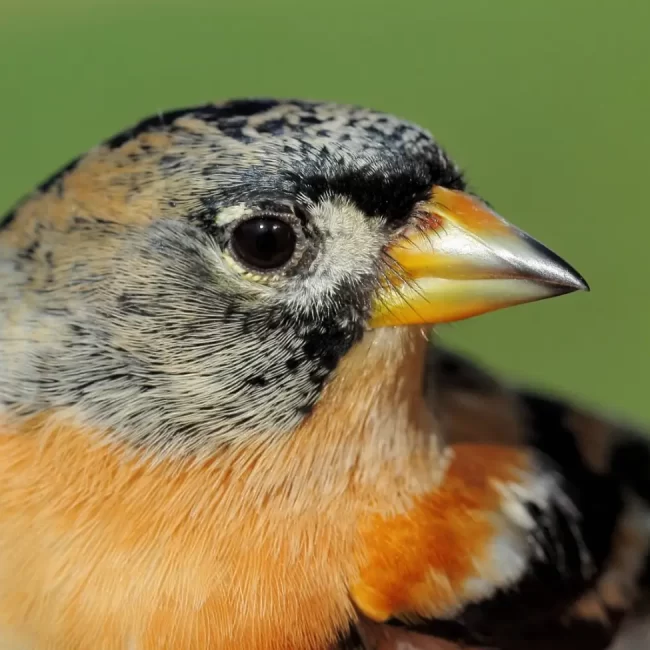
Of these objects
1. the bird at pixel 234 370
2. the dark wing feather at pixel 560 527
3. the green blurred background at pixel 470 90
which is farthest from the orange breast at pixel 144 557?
the green blurred background at pixel 470 90

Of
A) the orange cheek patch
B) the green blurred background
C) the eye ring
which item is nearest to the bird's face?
the eye ring

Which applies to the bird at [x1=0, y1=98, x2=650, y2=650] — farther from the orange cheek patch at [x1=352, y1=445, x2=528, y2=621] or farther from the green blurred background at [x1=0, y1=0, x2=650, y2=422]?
the green blurred background at [x1=0, y1=0, x2=650, y2=422]

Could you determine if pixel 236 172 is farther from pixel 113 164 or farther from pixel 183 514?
pixel 183 514

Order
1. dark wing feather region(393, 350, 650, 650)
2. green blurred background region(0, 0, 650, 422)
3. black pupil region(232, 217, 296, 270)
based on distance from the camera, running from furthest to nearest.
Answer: green blurred background region(0, 0, 650, 422) < dark wing feather region(393, 350, 650, 650) < black pupil region(232, 217, 296, 270)

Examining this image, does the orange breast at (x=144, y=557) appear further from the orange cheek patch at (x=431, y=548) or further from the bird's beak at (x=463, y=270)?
the bird's beak at (x=463, y=270)

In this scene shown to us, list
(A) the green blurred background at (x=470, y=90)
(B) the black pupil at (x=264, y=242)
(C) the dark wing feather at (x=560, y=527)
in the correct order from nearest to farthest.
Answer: (B) the black pupil at (x=264, y=242), (C) the dark wing feather at (x=560, y=527), (A) the green blurred background at (x=470, y=90)

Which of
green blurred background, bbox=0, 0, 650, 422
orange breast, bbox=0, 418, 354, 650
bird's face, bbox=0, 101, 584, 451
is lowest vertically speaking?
orange breast, bbox=0, 418, 354, 650

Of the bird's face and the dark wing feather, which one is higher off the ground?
the bird's face

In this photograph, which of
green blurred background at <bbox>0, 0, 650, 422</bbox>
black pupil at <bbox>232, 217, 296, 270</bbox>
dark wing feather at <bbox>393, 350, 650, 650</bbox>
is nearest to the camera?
black pupil at <bbox>232, 217, 296, 270</bbox>
